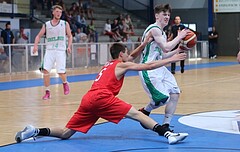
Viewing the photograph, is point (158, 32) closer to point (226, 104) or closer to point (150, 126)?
point (150, 126)

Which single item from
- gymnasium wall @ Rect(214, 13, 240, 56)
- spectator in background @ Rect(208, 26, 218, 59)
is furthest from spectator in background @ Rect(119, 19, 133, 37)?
gymnasium wall @ Rect(214, 13, 240, 56)

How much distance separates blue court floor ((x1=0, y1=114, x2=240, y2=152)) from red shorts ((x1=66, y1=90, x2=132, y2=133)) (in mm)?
220

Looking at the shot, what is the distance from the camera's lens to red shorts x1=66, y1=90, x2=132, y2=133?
23.5 feet

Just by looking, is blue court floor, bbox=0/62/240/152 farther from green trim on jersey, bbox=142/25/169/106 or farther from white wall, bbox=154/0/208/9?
white wall, bbox=154/0/208/9

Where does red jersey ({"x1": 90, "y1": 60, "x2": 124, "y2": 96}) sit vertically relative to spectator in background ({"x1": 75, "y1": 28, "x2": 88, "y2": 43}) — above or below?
below

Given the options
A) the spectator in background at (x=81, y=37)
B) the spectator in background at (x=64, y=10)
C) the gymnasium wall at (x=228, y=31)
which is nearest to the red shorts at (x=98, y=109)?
the spectator in background at (x=81, y=37)

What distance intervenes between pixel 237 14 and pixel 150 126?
30.6m

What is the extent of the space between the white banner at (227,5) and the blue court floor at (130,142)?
26.1 m

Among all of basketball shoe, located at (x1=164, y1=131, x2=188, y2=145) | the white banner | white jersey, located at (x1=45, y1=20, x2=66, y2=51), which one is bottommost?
basketball shoe, located at (x1=164, y1=131, x2=188, y2=145)

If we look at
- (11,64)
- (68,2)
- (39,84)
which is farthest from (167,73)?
(68,2)

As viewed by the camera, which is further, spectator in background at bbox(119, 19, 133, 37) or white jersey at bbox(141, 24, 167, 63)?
spectator in background at bbox(119, 19, 133, 37)

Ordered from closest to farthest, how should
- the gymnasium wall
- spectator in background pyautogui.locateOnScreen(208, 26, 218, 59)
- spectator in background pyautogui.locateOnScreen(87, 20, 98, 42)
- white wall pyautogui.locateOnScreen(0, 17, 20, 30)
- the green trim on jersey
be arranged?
the green trim on jersey
white wall pyautogui.locateOnScreen(0, 17, 20, 30)
spectator in background pyautogui.locateOnScreen(87, 20, 98, 42)
spectator in background pyautogui.locateOnScreen(208, 26, 218, 59)
the gymnasium wall

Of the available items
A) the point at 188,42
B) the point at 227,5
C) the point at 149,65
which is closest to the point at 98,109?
the point at 149,65

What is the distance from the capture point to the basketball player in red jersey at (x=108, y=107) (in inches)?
279
